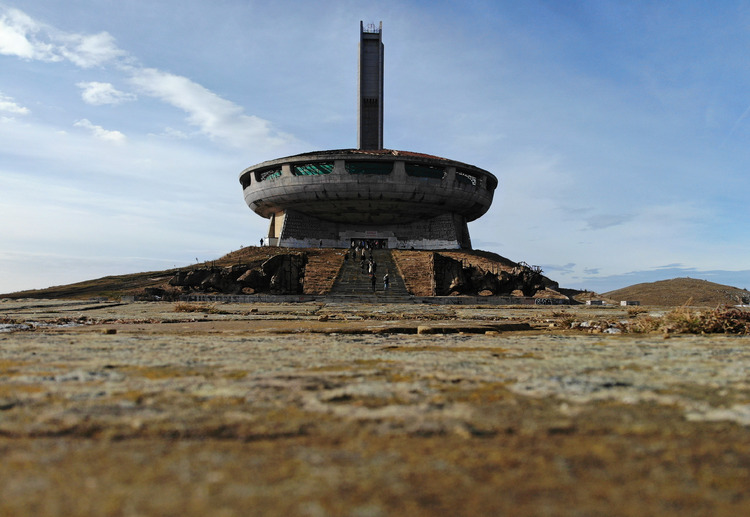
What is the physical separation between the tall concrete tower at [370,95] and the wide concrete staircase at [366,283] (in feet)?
114

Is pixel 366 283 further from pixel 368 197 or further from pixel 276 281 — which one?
pixel 368 197

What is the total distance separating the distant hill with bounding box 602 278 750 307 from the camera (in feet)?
121

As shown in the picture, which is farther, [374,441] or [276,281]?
[276,281]

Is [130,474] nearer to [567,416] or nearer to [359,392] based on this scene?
[359,392]

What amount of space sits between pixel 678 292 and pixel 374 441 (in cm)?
4675

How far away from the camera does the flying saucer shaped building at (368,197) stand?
50219 millimetres

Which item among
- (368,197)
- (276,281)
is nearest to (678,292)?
(368,197)

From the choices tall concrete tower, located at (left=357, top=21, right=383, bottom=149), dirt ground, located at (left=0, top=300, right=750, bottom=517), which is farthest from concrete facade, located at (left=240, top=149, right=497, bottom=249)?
dirt ground, located at (left=0, top=300, right=750, bottom=517)

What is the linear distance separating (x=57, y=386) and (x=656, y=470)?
2.15 metres

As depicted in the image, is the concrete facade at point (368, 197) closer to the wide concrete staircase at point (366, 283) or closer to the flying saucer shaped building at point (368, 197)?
the flying saucer shaped building at point (368, 197)

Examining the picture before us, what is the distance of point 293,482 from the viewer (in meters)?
1.08

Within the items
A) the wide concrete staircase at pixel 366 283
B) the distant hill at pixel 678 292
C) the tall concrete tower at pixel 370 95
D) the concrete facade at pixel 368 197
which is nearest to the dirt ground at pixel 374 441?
the wide concrete staircase at pixel 366 283

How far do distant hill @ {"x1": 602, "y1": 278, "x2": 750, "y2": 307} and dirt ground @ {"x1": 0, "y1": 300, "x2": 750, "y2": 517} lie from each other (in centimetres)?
3747

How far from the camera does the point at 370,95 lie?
225ft
